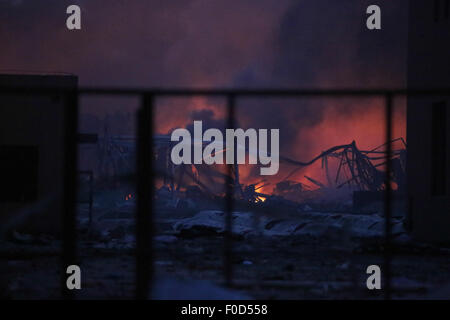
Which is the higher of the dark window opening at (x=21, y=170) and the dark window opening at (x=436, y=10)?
the dark window opening at (x=436, y=10)

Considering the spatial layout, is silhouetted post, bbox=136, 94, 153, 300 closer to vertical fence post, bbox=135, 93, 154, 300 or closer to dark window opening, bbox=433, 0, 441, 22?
vertical fence post, bbox=135, 93, 154, 300

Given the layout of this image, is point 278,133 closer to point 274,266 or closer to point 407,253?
point 407,253

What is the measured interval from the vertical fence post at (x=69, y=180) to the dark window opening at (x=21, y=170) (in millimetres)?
9524

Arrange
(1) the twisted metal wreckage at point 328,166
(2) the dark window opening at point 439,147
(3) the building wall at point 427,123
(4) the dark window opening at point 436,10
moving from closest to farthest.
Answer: (3) the building wall at point 427,123 < (2) the dark window opening at point 439,147 < (4) the dark window opening at point 436,10 < (1) the twisted metal wreckage at point 328,166

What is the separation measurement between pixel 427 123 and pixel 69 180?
8.37 m

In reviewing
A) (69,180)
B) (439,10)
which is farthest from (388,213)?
(439,10)

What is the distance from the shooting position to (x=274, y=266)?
6.51 metres

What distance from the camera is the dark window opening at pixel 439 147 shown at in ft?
30.0

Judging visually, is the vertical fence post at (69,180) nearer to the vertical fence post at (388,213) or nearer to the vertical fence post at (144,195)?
the vertical fence post at (144,195)

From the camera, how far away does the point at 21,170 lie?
466 inches

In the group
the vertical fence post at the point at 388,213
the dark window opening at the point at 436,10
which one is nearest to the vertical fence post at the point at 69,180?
the vertical fence post at the point at 388,213

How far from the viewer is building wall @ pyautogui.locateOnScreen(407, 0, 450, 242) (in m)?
9.03

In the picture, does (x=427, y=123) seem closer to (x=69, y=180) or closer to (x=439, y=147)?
(x=439, y=147)
